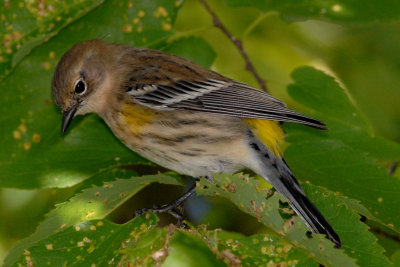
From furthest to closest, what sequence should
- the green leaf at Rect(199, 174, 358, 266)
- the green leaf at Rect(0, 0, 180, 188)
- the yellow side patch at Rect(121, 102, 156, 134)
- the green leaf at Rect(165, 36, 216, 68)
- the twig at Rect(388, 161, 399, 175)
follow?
the twig at Rect(388, 161, 399, 175) → the green leaf at Rect(165, 36, 216, 68) → the yellow side patch at Rect(121, 102, 156, 134) → the green leaf at Rect(0, 0, 180, 188) → the green leaf at Rect(199, 174, 358, 266)

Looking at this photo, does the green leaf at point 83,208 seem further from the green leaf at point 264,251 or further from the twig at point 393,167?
the twig at point 393,167

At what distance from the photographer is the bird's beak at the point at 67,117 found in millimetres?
Answer: 3457

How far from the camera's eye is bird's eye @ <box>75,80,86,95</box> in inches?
149

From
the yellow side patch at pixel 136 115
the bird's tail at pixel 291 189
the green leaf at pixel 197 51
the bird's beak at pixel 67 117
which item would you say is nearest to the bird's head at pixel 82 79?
the bird's beak at pixel 67 117

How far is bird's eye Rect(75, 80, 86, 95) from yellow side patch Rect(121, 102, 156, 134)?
326mm

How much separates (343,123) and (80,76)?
5.37 ft

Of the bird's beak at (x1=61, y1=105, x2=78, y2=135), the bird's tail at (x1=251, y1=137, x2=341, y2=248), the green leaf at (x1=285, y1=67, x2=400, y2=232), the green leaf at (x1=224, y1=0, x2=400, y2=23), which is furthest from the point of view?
the bird's beak at (x1=61, y1=105, x2=78, y2=135)

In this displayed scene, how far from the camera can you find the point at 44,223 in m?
2.64

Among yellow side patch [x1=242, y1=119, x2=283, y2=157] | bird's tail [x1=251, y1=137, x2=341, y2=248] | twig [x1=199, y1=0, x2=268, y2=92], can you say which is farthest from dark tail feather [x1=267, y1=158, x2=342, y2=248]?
twig [x1=199, y1=0, x2=268, y2=92]

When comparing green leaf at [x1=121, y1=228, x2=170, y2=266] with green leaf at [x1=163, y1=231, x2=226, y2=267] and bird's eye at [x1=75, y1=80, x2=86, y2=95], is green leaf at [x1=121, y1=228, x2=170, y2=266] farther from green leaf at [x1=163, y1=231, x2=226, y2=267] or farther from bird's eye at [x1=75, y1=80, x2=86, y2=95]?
bird's eye at [x1=75, y1=80, x2=86, y2=95]

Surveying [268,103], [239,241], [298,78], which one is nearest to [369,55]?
[298,78]

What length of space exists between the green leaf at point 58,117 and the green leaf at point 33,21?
48mm

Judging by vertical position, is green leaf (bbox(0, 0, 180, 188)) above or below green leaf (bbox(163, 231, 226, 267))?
above

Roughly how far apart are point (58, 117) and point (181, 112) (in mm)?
726
